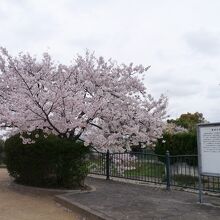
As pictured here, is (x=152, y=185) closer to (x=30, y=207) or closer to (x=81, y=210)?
(x=30, y=207)

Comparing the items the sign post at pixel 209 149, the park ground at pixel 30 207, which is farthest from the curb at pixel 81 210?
the sign post at pixel 209 149

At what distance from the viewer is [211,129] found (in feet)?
34.6

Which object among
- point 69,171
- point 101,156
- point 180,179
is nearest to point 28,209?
point 69,171

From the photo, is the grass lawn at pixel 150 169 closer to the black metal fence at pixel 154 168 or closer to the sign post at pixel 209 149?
the black metal fence at pixel 154 168

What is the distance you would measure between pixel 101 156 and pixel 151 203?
6526 millimetres

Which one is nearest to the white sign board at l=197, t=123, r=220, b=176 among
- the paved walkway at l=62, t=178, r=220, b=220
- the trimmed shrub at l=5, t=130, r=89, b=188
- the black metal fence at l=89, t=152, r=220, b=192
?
the paved walkway at l=62, t=178, r=220, b=220

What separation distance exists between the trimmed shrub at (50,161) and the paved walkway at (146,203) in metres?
0.91

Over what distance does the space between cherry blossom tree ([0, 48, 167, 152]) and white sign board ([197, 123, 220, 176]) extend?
10.8ft

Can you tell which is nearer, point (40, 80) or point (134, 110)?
point (40, 80)

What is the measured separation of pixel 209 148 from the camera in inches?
417

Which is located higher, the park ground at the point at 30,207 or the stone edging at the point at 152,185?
the stone edging at the point at 152,185

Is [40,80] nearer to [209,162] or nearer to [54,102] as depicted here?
[54,102]

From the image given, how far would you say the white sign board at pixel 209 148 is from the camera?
10.4 meters

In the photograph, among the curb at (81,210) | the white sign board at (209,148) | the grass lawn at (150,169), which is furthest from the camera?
the grass lawn at (150,169)
